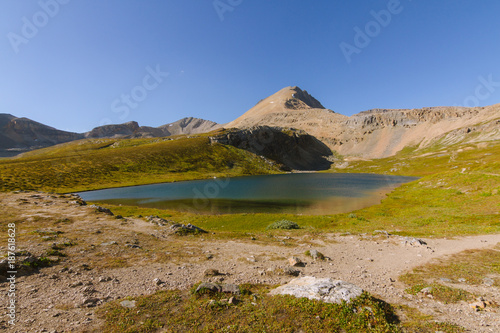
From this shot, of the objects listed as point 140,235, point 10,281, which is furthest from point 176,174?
point 10,281

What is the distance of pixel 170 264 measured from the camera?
46.5ft

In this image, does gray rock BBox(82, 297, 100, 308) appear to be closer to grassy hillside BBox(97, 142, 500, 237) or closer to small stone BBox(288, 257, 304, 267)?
small stone BBox(288, 257, 304, 267)

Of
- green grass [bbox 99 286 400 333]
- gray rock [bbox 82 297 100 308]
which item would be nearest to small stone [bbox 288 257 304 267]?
green grass [bbox 99 286 400 333]

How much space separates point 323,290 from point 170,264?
33.2 ft

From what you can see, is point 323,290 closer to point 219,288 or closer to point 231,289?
point 231,289

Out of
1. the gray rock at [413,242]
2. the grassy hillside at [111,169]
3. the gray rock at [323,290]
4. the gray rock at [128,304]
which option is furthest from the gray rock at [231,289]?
the grassy hillside at [111,169]

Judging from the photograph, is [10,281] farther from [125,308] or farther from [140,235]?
[140,235]

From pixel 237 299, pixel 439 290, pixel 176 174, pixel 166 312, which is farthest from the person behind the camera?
pixel 176 174

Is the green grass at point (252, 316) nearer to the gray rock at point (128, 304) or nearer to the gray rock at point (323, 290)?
the gray rock at point (128, 304)

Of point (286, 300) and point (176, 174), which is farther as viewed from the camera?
point (176, 174)

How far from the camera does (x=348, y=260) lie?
16.0 meters

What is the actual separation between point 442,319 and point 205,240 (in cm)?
1783

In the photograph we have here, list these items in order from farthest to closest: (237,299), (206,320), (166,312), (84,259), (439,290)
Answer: (84,259) → (439,290) → (237,299) → (166,312) → (206,320)

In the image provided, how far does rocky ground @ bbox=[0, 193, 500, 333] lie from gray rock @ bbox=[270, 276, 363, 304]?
2420 millimetres
